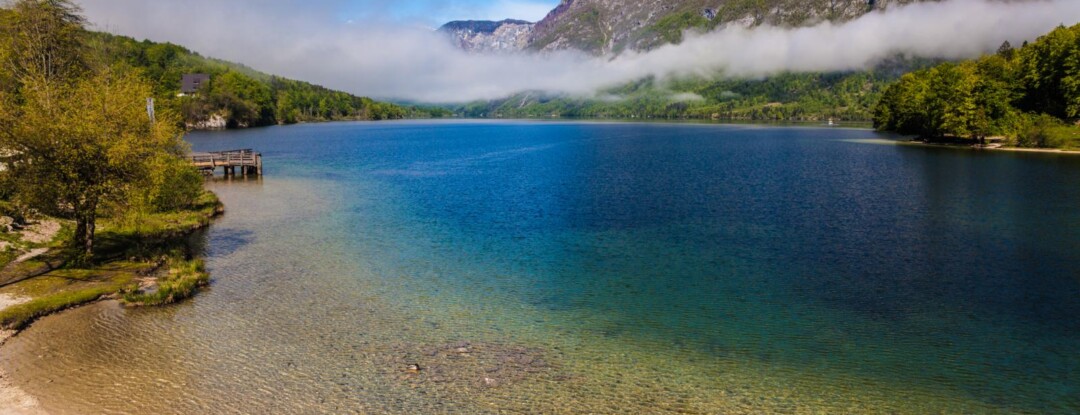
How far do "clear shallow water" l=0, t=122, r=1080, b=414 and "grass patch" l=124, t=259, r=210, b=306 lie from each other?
79 centimetres

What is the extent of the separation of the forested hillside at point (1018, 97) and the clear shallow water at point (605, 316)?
6060cm

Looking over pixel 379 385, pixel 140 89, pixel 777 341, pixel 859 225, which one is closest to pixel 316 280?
pixel 379 385

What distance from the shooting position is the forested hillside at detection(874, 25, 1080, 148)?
8981 cm

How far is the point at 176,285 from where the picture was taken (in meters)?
23.8

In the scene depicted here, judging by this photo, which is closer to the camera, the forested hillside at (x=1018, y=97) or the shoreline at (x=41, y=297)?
the shoreline at (x=41, y=297)

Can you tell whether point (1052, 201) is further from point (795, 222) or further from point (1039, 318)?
point (1039, 318)

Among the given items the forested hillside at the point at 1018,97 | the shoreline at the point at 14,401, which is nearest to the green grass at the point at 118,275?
the shoreline at the point at 14,401

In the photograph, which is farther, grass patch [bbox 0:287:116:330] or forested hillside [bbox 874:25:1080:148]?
forested hillside [bbox 874:25:1080:148]

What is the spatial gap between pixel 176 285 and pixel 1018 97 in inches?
4915

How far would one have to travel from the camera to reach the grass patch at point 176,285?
22703 mm

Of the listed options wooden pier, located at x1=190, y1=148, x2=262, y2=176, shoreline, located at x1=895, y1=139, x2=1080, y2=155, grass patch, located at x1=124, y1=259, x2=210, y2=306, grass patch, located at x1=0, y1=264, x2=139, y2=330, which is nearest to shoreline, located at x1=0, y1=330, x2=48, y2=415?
grass patch, located at x1=0, y1=264, x2=139, y2=330

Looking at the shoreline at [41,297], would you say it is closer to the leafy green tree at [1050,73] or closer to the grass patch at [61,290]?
the grass patch at [61,290]

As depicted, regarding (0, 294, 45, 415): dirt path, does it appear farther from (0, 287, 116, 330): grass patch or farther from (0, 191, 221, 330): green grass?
(0, 191, 221, 330): green grass

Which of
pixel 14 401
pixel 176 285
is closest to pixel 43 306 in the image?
pixel 176 285
